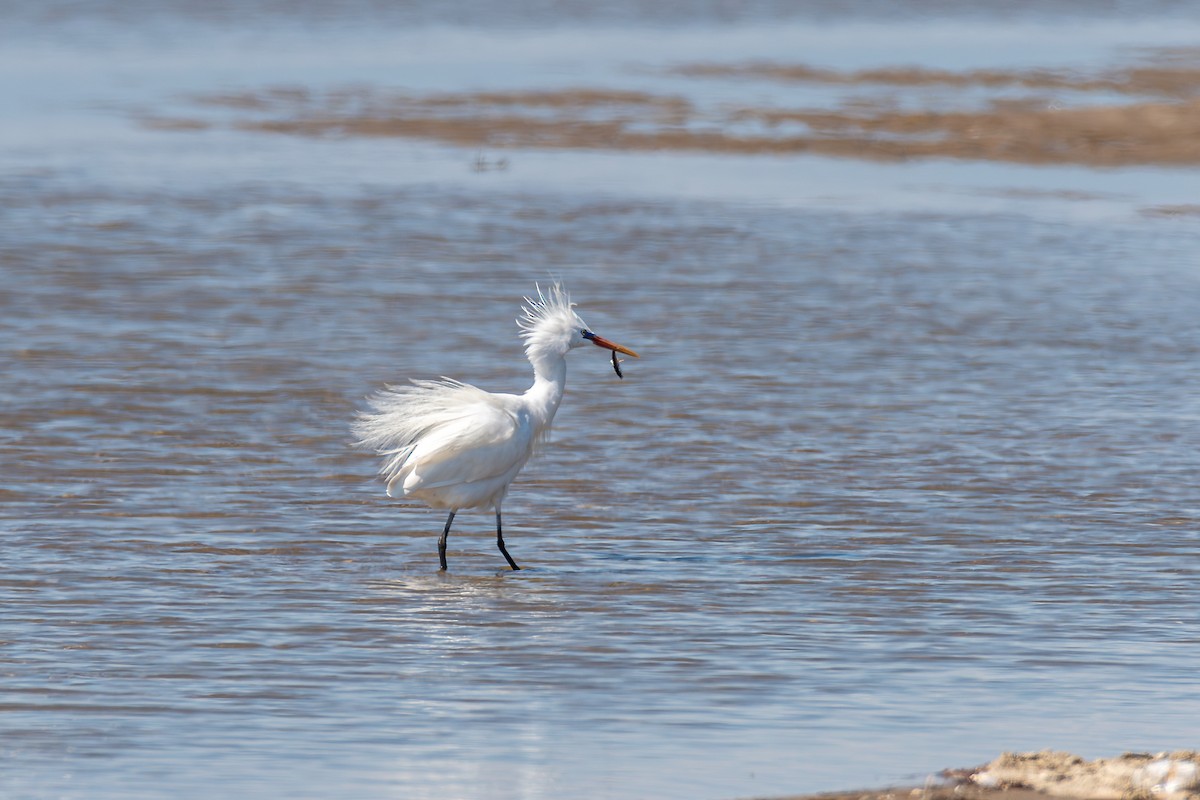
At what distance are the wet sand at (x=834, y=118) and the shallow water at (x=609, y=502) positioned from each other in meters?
4.16

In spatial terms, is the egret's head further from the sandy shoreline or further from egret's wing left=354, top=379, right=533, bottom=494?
the sandy shoreline

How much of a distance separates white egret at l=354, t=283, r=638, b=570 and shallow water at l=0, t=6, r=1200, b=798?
12.7 inches

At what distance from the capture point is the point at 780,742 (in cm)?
604

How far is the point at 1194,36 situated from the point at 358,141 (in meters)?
19.2

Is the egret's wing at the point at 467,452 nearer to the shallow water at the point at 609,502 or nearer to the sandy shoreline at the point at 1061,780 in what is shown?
the shallow water at the point at 609,502

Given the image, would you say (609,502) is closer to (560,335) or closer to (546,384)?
(546,384)

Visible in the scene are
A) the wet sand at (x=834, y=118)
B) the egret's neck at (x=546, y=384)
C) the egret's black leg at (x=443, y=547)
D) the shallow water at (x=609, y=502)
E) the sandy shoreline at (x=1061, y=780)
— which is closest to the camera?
the sandy shoreline at (x=1061, y=780)

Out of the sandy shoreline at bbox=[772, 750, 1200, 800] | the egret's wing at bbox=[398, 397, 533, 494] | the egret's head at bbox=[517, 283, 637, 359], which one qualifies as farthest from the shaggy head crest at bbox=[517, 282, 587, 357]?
the sandy shoreline at bbox=[772, 750, 1200, 800]

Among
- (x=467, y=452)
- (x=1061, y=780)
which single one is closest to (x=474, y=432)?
(x=467, y=452)

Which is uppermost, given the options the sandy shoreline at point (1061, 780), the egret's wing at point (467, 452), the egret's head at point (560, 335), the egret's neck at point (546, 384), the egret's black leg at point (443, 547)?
the egret's head at point (560, 335)

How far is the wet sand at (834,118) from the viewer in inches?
931

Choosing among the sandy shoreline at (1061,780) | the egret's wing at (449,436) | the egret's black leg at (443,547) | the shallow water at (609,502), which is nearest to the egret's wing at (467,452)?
the egret's wing at (449,436)

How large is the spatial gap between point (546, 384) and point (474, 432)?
500 mm

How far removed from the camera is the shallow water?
6.15 m
